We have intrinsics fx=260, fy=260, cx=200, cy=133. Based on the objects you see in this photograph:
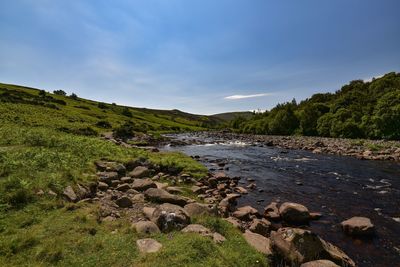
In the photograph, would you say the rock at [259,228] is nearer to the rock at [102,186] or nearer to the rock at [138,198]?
the rock at [138,198]

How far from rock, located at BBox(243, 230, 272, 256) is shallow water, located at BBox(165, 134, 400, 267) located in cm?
404

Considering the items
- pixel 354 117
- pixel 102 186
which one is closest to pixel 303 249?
pixel 102 186

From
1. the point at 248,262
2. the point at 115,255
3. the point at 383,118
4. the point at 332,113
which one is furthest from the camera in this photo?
the point at 332,113

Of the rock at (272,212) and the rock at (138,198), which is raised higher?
the rock at (138,198)

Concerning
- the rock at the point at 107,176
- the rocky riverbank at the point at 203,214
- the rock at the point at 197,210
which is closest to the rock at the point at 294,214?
the rocky riverbank at the point at 203,214

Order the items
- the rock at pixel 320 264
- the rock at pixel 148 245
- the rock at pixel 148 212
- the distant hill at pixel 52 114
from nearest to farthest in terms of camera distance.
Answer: the rock at pixel 148 245 → the rock at pixel 320 264 → the rock at pixel 148 212 → the distant hill at pixel 52 114

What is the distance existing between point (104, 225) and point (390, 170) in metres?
31.5

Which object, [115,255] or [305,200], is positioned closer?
[115,255]

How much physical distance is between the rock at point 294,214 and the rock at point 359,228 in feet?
7.10

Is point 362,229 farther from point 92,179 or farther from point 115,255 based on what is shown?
point 92,179

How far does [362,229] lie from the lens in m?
13.6

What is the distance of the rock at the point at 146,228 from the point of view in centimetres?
1068

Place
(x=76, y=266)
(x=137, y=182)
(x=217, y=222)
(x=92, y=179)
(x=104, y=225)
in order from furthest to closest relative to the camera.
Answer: (x=137, y=182), (x=92, y=179), (x=217, y=222), (x=104, y=225), (x=76, y=266)

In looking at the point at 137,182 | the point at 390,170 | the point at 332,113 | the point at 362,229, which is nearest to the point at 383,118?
the point at 332,113
